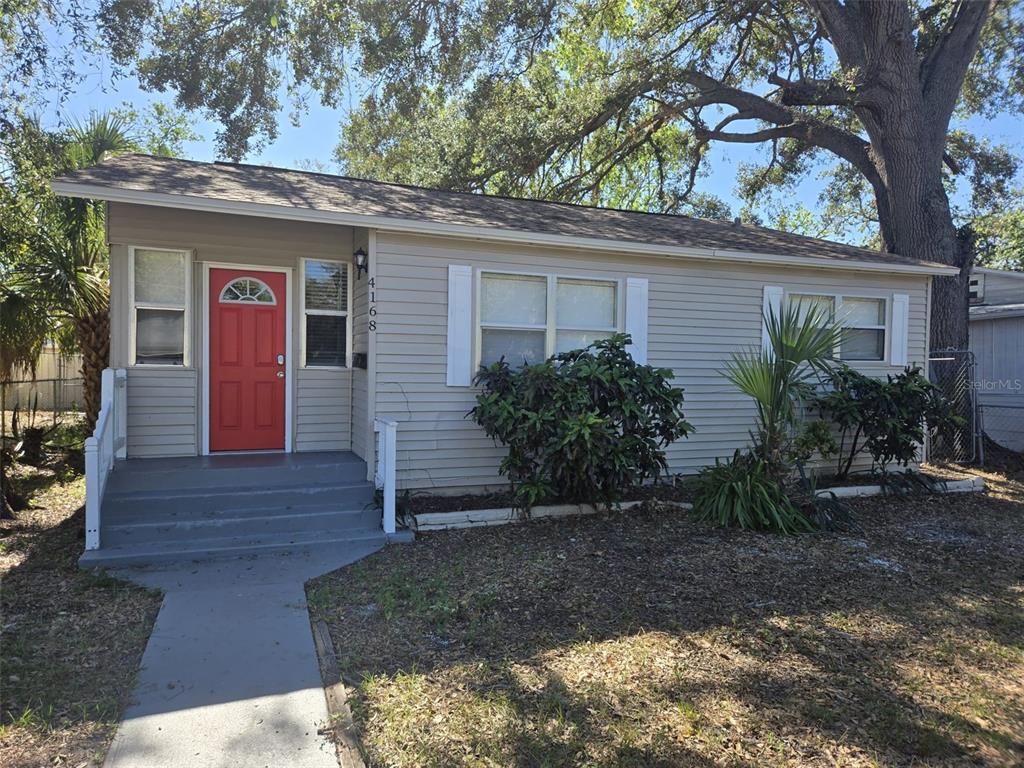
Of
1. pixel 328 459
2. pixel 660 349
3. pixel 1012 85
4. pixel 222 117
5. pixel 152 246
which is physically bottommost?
pixel 328 459

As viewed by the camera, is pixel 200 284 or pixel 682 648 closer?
pixel 682 648

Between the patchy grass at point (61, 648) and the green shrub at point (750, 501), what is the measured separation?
4.83 m

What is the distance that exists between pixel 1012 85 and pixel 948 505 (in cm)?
1212

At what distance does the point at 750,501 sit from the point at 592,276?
9.58 ft

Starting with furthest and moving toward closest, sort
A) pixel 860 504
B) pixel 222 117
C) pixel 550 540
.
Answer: pixel 222 117
pixel 860 504
pixel 550 540

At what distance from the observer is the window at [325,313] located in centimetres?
717

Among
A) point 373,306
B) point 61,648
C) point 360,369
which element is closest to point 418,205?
point 373,306

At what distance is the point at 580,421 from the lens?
5855mm

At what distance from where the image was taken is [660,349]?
757cm

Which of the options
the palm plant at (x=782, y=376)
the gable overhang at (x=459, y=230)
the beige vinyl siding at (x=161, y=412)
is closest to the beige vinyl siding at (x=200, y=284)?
the beige vinyl siding at (x=161, y=412)

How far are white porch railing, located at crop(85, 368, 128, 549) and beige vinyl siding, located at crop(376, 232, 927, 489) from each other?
7.65 ft

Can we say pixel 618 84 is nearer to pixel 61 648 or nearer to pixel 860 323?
pixel 860 323

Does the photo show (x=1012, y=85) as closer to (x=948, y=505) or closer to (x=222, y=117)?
(x=948, y=505)

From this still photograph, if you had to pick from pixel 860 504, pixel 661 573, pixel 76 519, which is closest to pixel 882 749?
pixel 661 573
